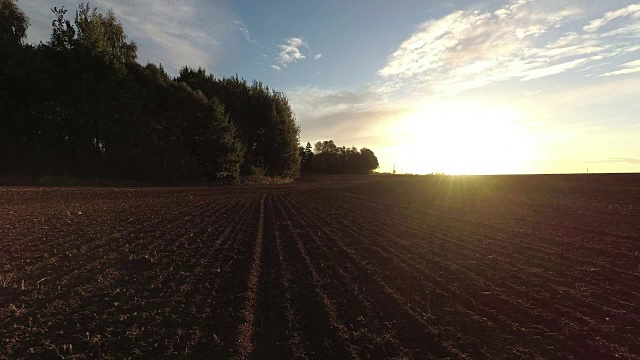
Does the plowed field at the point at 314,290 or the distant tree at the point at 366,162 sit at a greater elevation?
the distant tree at the point at 366,162

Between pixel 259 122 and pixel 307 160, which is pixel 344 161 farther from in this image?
pixel 259 122

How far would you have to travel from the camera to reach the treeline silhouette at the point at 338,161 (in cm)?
10362

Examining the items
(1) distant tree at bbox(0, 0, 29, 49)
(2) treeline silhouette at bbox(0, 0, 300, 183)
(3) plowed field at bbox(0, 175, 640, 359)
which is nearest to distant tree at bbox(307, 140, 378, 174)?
(2) treeline silhouette at bbox(0, 0, 300, 183)

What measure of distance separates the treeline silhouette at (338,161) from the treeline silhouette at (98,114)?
53.9 metres

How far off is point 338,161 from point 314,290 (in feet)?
335

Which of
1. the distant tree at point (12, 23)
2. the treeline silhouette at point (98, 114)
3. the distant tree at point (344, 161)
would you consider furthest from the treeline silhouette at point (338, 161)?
the distant tree at point (12, 23)

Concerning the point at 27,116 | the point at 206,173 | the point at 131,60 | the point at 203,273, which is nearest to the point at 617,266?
the point at 203,273

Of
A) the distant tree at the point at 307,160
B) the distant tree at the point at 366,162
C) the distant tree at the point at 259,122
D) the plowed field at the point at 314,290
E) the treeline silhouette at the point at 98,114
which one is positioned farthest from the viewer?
the distant tree at the point at 366,162

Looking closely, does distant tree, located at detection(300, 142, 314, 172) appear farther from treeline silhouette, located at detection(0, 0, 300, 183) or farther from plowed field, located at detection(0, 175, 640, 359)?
plowed field, located at detection(0, 175, 640, 359)

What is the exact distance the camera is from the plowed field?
5.06m

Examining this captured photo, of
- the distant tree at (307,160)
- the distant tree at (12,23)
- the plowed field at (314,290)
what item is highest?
the distant tree at (12,23)

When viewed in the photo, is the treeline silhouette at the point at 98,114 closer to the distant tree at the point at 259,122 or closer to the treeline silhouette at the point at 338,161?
the distant tree at the point at 259,122

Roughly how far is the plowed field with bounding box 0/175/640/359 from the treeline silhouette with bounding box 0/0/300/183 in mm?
21673

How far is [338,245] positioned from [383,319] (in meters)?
5.55
